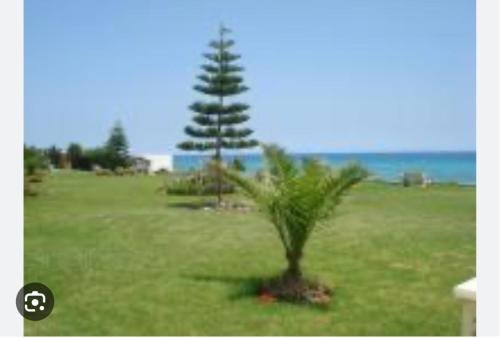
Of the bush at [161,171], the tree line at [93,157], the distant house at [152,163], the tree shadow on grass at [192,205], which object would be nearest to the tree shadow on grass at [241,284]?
the tree shadow on grass at [192,205]

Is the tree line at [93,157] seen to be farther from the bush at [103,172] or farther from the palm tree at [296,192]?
the palm tree at [296,192]

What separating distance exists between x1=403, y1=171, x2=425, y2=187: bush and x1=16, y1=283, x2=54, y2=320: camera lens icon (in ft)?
28.5

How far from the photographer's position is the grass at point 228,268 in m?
3.98

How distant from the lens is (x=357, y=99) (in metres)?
4.85

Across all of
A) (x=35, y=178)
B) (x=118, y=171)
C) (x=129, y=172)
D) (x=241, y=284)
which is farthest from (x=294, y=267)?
(x=129, y=172)

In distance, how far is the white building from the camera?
14.9 metres

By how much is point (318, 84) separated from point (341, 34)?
396mm

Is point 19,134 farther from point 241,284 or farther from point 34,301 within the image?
point 241,284

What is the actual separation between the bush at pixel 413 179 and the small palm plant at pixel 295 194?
7.48 meters

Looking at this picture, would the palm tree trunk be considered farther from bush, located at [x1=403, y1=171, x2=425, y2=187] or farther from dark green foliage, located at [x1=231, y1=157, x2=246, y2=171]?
bush, located at [x1=403, y1=171, x2=425, y2=187]

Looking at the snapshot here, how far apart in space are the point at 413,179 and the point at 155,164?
6102 millimetres
